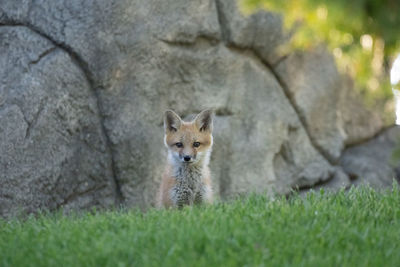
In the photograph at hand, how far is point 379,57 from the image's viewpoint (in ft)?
13.8

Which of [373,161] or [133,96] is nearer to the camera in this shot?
[133,96]

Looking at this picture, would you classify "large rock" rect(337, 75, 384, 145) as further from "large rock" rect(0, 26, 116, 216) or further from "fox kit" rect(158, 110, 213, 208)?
"large rock" rect(0, 26, 116, 216)

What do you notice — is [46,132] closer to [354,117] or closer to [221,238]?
[221,238]

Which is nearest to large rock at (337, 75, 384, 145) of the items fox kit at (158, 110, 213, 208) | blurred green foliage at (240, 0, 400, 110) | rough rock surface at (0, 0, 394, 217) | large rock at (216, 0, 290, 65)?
rough rock surface at (0, 0, 394, 217)

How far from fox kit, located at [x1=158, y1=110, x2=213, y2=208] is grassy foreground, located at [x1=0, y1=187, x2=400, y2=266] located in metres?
1.35

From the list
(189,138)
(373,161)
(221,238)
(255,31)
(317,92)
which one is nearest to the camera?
(221,238)

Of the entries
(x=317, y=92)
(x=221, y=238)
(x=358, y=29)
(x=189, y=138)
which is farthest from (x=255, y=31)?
(x=358, y=29)

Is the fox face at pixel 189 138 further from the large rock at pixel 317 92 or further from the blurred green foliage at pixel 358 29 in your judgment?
the blurred green foliage at pixel 358 29

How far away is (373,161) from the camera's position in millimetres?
11336

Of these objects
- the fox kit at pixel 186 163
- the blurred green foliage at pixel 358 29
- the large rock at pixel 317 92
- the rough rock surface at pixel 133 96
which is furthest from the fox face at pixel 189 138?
the blurred green foliage at pixel 358 29

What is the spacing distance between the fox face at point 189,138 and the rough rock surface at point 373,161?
4.05 m

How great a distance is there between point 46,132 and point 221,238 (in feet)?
12.6

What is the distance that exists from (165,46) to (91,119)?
157 centimetres

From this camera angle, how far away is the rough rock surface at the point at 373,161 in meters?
11.1
